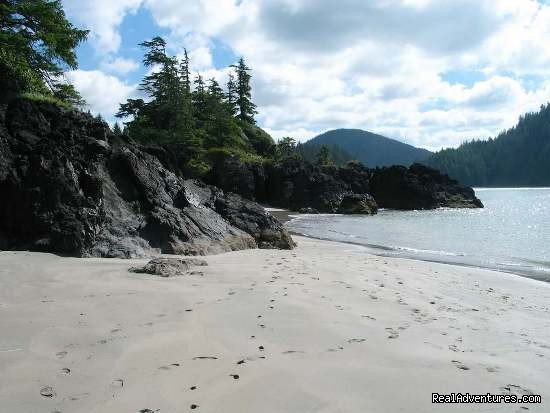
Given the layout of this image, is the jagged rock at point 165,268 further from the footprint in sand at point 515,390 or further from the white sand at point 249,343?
the footprint in sand at point 515,390

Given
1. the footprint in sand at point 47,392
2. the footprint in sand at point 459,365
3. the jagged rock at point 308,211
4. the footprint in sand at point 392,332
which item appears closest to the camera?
the footprint in sand at point 47,392

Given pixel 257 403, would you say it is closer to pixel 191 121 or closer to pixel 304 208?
pixel 304 208

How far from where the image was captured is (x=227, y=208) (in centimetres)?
1416

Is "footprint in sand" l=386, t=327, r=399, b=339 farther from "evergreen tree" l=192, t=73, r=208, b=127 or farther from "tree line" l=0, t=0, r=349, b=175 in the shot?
"evergreen tree" l=192, t=73, r=208, b=127

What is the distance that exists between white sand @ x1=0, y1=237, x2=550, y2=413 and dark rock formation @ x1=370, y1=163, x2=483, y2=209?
5662cm

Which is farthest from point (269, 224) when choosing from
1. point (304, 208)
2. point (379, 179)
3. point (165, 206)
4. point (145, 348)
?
point (379, 179)

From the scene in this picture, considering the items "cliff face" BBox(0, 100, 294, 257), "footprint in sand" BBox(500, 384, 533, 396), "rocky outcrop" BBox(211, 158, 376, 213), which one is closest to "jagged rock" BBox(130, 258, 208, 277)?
"cliff face" BBox(0, 100, 294, 257)

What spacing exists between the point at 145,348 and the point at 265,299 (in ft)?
7.53

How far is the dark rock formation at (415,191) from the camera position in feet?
204

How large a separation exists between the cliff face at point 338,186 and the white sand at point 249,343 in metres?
41.5

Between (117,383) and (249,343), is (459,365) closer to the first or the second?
(249,343)

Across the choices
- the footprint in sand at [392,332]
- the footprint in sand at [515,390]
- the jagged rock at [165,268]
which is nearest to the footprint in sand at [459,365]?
the footprint in sand at [515,390]

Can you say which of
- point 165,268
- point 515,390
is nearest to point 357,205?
point 165,268

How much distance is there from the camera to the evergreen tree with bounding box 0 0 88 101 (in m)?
13.5
